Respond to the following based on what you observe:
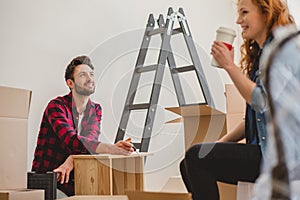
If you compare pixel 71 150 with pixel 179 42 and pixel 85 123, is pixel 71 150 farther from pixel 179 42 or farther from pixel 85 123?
pixel 179 42

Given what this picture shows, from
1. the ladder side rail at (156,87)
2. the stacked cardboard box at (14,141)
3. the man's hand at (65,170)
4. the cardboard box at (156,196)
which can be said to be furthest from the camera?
the ladder side rail at (156,87)

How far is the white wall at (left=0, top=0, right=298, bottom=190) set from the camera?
2.37 m

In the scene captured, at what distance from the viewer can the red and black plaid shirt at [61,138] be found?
6.92 feet

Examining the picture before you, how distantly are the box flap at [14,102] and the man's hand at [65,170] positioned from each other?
1.68 ft

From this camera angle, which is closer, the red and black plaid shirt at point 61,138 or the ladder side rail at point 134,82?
the red and black plaid shirt at point 61,138

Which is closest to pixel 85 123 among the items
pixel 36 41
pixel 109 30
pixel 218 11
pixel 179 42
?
pixel 36 41

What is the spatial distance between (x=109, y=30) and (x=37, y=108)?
0.71m

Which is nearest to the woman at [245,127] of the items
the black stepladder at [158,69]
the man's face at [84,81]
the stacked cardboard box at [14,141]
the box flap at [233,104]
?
the box flap at [233,104]

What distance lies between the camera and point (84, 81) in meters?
2.32

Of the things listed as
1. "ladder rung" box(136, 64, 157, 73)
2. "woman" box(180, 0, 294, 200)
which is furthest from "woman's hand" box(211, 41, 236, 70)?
"ladder rung" box(136, 64, 157, 73)

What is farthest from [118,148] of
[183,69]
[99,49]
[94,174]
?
[99,49]

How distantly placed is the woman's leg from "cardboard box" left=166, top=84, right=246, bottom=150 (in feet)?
1.85

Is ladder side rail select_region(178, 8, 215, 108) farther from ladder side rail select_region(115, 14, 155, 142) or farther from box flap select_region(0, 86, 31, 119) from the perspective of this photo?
box flap select_region(0, 86, 31, 119)

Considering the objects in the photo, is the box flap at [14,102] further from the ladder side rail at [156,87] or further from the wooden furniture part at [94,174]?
the ladder side rail at [156,87]
